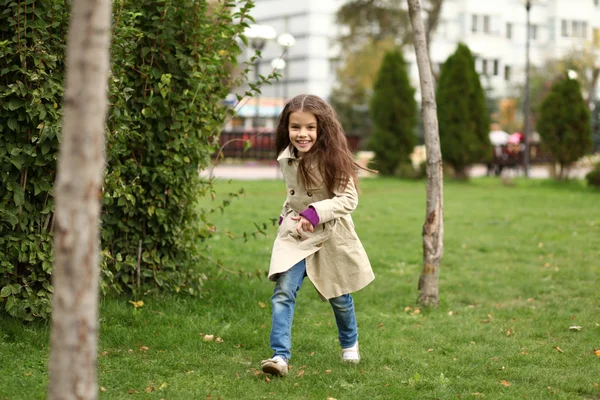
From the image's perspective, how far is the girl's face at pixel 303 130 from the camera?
4770 millimetres

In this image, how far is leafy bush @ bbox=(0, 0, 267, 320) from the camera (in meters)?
5.00

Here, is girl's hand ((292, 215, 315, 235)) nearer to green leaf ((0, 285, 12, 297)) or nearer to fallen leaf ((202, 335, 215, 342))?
fallen leaf ((202, 335, 215, 342))

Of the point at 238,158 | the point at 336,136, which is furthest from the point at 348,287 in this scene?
the point at 238,158

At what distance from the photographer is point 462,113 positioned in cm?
2228

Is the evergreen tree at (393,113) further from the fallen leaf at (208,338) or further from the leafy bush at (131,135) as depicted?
the fallen leaf at (208,338)

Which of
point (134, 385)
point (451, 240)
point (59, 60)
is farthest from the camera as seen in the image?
point (451, 240)

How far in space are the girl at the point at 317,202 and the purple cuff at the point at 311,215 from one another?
8cm

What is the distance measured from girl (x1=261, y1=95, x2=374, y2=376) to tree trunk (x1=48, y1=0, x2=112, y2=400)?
7.12 feet

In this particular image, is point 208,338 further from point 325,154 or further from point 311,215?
point 325,154

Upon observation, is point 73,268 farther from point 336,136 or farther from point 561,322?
point 561,322

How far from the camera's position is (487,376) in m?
4.85

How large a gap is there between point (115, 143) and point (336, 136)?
1588mm

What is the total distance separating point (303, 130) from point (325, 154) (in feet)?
0.62

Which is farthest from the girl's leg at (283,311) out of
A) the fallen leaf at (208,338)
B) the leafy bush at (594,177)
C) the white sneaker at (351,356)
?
the leafy bush at (594,177)
